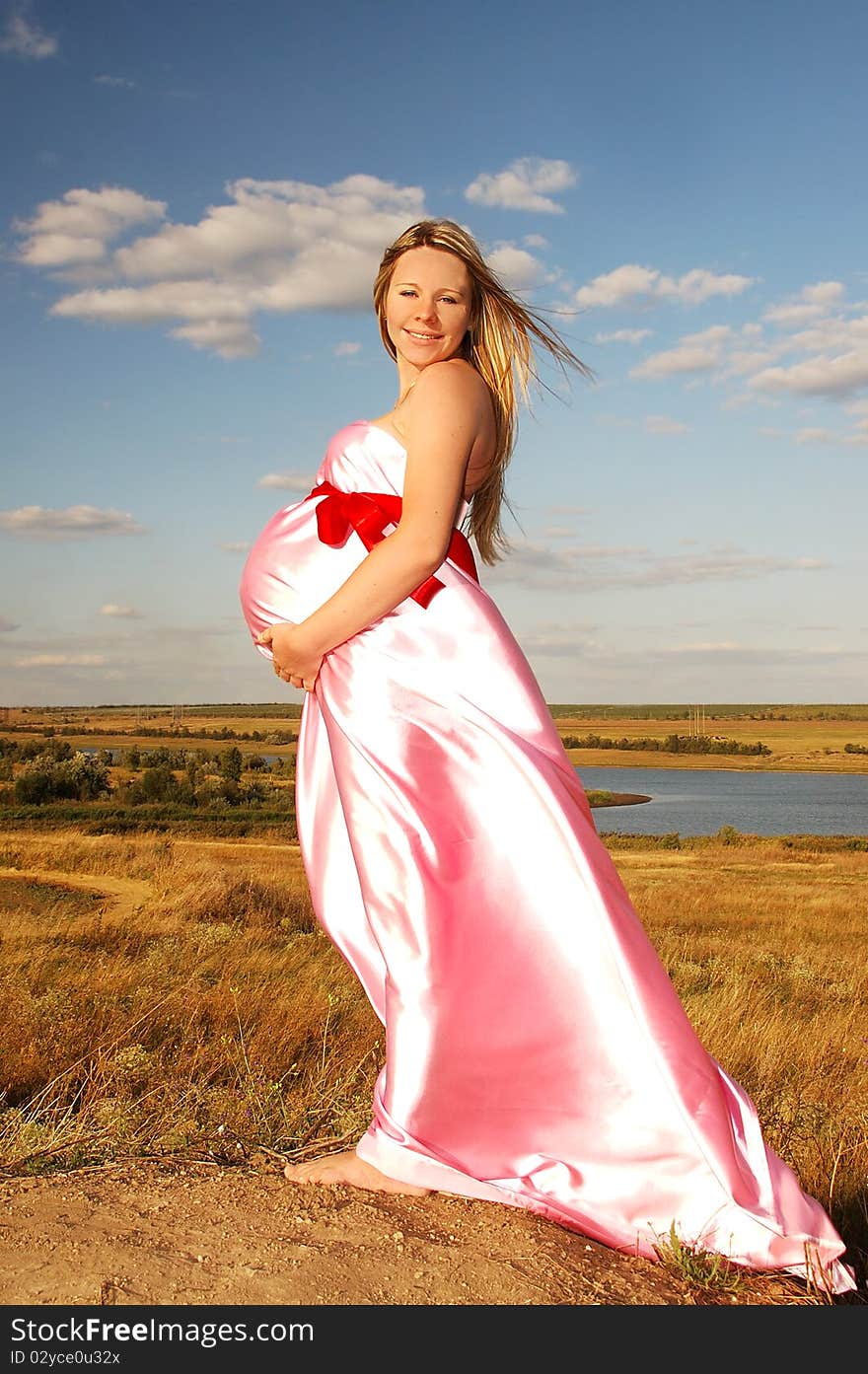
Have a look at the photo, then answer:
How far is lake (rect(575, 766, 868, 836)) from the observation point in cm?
7225

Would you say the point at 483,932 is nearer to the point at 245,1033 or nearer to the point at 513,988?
the point at 513,988

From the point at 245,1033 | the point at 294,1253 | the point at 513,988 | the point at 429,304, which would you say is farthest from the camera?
the point at 245,1033

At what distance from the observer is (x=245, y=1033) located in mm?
6410

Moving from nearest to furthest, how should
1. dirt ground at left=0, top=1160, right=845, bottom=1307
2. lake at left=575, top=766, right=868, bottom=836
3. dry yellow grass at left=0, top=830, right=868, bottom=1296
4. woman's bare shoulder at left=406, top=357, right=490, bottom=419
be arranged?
dirt ground at left=0, top=1160, right=845, bottom=1307, woman's bare shoulder at left=406, top=357, right=490, bottom=419, dry yellow grass at left=0, top=830, right=868, bottom=1296, lake at left=575, top=766, right=868, bottom=836

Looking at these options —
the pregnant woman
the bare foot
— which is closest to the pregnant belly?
the pregnant woman

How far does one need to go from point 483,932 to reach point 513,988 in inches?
6.4

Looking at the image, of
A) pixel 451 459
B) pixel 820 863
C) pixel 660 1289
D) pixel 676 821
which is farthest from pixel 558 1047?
pixel 676 821

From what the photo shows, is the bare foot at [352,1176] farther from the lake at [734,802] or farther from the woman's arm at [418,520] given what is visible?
the lake at [734,802]

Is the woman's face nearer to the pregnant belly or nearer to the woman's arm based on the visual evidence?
the woman's arm

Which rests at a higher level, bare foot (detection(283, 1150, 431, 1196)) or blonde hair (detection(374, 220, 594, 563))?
blonde hair (detection(374, 220, 594, 563))

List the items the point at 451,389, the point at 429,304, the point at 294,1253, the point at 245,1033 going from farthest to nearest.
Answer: the point at 245,1033
the point at 429,304
the point at 451,389
the point at 294,1253

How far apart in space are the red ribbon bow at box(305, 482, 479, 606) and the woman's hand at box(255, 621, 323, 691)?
0.93 ft

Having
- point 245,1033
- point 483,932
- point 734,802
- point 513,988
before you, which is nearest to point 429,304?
point 483,932

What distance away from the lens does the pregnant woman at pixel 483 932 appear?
284cm
